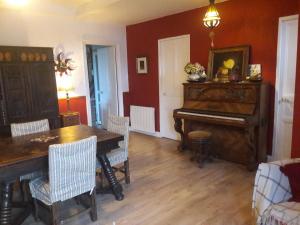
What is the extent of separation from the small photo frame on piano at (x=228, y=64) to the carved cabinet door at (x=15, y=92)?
9.78 ft

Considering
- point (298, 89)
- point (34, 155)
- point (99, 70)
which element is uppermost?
point (99, 70)

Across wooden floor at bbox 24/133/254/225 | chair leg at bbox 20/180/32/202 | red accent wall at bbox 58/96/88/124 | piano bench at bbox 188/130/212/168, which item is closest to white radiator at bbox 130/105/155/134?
red accent wall at bbox 58/96/88/124

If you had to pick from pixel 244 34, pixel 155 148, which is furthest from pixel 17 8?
pixel 244 34

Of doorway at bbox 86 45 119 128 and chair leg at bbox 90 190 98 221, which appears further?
doorway at bbox 86 45 119 128

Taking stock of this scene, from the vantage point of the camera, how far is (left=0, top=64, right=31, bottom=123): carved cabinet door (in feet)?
12.1

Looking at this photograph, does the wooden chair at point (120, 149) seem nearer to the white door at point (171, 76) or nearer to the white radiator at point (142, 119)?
the white door at point (171, 76)

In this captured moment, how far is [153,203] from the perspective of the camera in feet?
8.91

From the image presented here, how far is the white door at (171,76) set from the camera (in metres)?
4.71

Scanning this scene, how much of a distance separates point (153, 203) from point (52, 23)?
12.1 ft

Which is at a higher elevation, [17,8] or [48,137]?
[17,8]

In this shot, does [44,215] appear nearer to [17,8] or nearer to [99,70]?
[17,8]

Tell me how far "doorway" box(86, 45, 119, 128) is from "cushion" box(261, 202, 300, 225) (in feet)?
14.8

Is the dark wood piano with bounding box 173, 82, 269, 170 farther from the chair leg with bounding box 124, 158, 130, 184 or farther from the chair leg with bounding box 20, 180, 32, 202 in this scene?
the chair leg with bounding box 20, 180, 32, 202

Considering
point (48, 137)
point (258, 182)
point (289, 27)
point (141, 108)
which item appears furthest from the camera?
point (141, 108)
